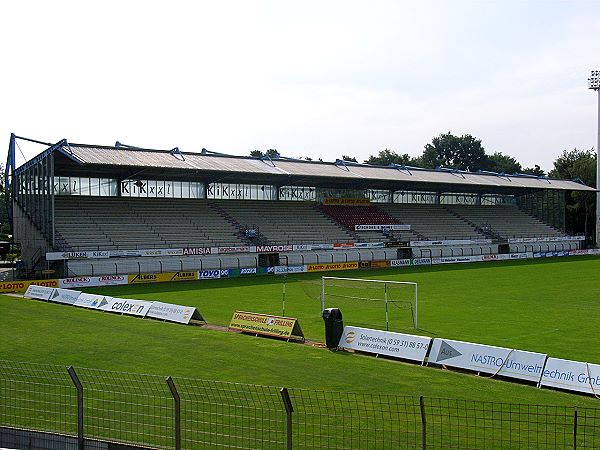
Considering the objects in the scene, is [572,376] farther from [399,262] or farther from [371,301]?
[399,262]

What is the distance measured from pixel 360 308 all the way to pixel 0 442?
66.8 feet

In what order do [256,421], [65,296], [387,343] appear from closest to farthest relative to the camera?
[256,421]
[387,343]
[65,296]

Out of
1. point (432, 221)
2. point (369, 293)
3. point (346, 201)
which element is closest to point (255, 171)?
point (346, 201)

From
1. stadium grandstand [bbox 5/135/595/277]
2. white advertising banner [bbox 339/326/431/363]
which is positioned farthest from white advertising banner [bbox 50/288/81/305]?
white advertising banner [bbox 339/326/431/363]

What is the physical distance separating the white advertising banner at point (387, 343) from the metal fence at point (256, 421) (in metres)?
4.58

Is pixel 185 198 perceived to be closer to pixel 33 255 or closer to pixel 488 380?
pixel 33 255

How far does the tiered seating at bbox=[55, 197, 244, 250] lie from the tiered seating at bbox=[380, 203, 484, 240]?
2313cm

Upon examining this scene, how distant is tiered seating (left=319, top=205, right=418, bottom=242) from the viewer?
67.0 metres

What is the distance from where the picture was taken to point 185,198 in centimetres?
5981

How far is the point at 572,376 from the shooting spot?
15961 mm

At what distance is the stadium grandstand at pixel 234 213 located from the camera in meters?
47.4

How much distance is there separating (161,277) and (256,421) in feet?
115

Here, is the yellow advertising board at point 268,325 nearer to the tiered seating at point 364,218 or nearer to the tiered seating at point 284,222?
the tiered seating at point 284,222

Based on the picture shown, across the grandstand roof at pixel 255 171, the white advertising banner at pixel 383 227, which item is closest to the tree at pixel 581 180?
the grandstand roof at pixel 255 171
